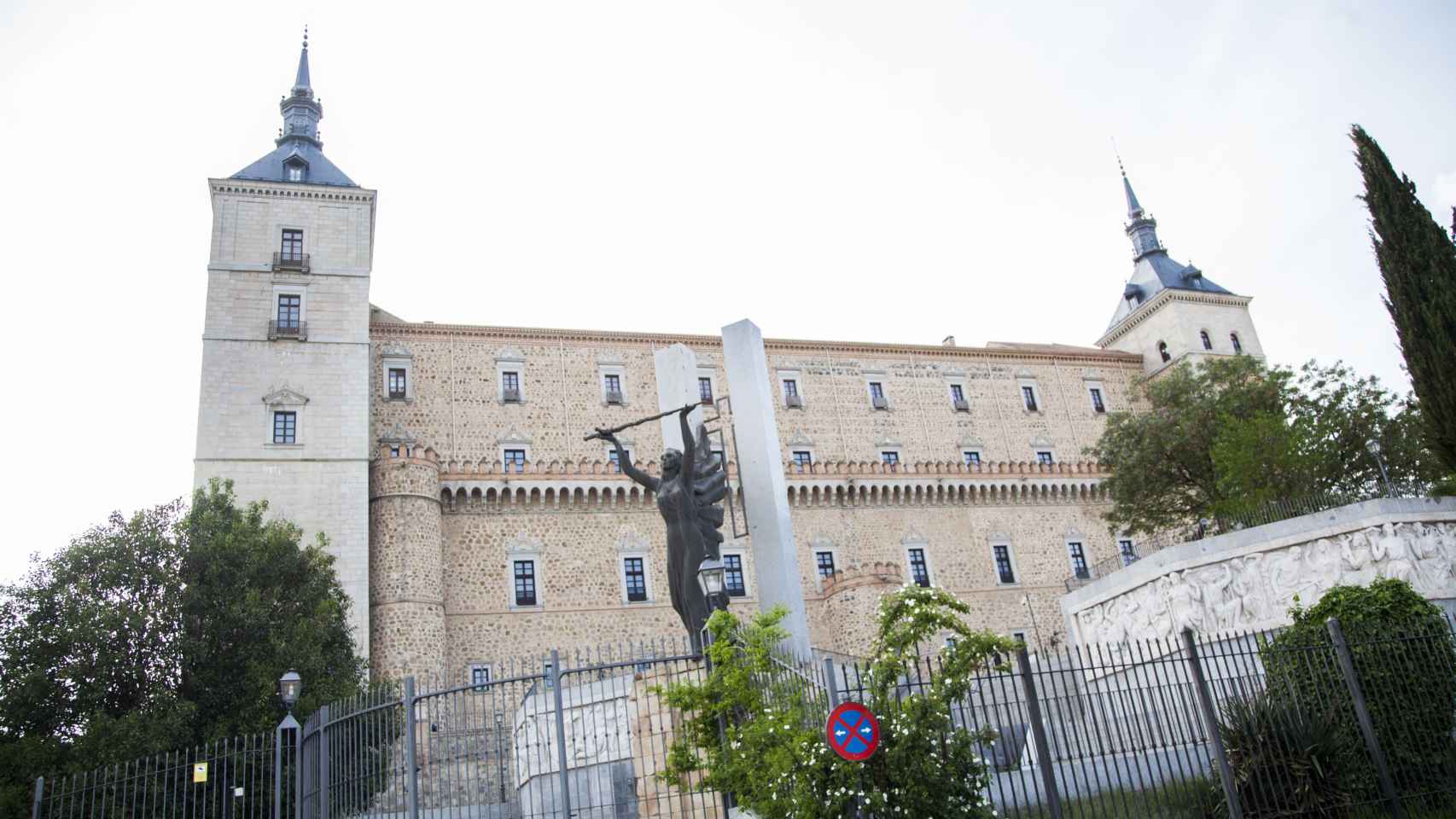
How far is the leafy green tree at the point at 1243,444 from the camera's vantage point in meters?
24.8

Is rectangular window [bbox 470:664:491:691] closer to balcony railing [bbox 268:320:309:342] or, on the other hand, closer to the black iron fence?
balcony railing [bbox 268:320:309:342]

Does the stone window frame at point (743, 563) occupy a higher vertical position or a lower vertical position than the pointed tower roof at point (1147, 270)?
lower

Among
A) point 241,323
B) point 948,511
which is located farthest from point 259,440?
point 948,511

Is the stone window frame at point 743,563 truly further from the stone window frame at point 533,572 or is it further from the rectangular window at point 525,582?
the rectangular window at point 525,582

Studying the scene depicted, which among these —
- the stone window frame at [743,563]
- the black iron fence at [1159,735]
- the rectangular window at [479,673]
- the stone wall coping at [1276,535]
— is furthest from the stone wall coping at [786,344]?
the black iron fence at [1159,735]

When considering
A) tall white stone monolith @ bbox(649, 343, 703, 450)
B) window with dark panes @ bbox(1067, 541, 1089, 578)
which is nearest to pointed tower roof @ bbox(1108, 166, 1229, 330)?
window with dark panes @ bbox(1067, 541, 1089, 578)

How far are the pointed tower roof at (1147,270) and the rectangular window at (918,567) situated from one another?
1683 centimetres

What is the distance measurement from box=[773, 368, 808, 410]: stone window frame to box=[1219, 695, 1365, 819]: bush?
29376mm

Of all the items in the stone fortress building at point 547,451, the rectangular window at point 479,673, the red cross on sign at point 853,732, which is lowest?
the red cross on sign at point 853,732

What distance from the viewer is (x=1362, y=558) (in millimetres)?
18438

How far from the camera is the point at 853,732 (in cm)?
742

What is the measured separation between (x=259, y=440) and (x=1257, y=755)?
26047 mm

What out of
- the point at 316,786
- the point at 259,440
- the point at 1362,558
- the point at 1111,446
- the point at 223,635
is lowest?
the point at 316,786

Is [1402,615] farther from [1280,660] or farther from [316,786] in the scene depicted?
[316,786]
